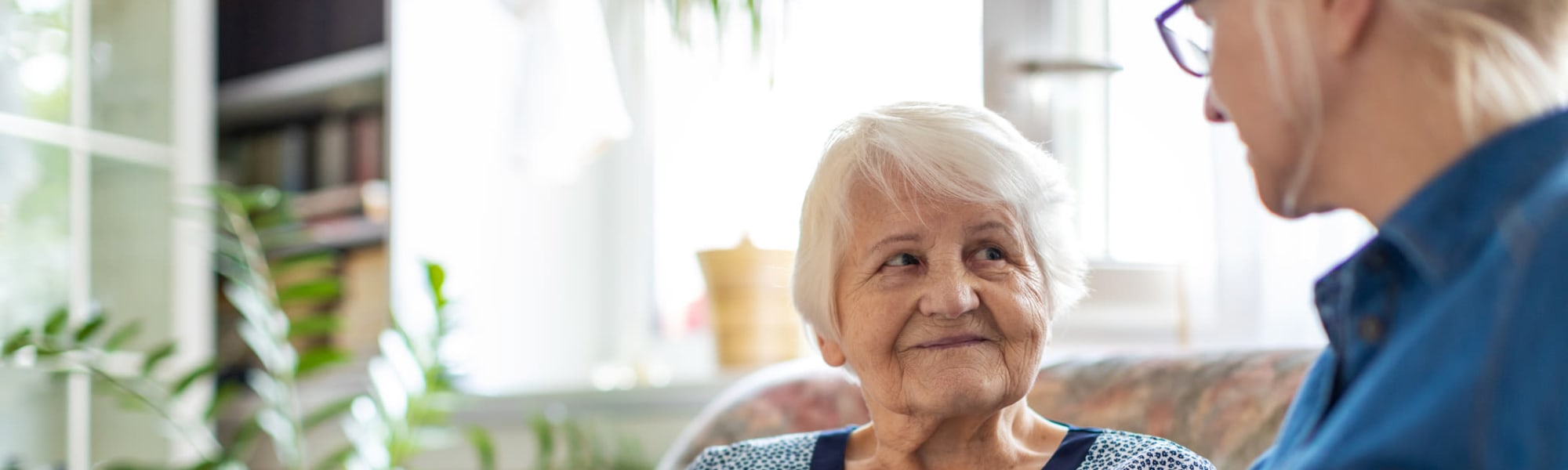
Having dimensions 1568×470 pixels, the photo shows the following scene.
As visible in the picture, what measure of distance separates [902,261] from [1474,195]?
0.61 metres

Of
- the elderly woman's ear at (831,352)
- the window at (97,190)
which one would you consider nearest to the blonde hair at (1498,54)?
the elderly woman's ear at (831,352)

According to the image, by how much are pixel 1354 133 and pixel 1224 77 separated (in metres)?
0.09

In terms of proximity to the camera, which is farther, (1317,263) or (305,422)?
(305,422)

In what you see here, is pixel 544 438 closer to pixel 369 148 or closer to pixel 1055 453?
pixel 369 148

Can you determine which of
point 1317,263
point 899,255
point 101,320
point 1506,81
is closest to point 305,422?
point 101,320

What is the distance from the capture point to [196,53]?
2842 mm

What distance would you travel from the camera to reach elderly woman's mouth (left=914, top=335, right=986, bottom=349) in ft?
3.68

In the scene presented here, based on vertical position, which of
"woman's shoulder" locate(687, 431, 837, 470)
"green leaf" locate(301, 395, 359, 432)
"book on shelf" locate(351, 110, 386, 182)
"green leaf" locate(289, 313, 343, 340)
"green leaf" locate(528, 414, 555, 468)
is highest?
"book on shelf" locate(351, 110, 386, 182)

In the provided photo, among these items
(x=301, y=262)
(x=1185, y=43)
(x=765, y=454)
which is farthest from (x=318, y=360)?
(x=1185, y=43)

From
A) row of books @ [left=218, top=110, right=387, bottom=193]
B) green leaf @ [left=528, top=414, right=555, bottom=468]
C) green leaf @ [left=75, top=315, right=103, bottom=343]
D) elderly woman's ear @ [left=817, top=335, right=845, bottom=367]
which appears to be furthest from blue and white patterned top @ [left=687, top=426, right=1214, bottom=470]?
row of books @ [left=218, top=110, right=387, bottom=193]

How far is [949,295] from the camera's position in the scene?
44.0 inches

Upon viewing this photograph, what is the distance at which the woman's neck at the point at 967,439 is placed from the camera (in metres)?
1.18

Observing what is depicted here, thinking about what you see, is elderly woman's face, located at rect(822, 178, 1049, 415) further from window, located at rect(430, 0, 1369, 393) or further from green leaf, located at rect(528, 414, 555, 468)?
green leaf, located at rect(528, 414, 555, 468)

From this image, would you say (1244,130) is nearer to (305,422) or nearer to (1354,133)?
(1354,133)
